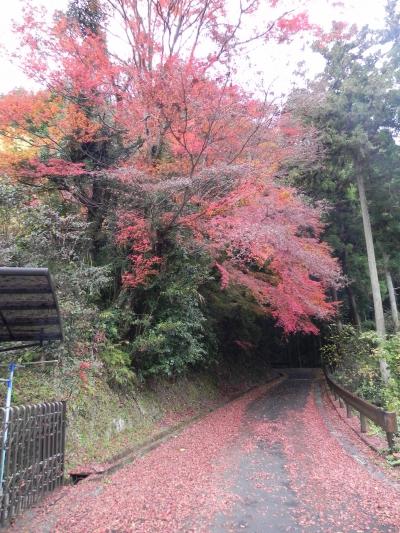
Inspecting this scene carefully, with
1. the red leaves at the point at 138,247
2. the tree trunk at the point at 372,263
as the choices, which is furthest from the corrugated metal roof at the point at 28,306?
the tree trunk at the point at 372,263

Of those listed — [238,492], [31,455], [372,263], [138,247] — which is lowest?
[238,492]

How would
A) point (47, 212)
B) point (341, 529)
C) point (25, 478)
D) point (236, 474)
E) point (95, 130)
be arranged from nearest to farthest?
point (341, 529)
point (25, 478)
point (236, 474)
point (47, 212)
point (95, 130)

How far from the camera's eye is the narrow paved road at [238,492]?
477 cm

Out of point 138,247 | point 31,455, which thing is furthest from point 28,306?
point 138,247

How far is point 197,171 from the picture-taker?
482 inches

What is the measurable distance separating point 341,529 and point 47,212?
31.8 ft

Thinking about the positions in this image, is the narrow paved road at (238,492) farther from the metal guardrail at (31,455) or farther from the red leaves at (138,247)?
the red leaves at (138,247)

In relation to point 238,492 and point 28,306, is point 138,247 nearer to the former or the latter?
point 28,306

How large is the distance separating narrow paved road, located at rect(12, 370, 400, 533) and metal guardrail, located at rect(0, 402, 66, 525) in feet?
0.69

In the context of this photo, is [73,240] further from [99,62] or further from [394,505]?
[394,505]

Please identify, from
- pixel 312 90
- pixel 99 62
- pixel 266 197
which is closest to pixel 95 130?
pixel 99 62

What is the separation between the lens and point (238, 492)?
19.2 feet

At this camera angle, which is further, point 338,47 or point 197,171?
point 338,47

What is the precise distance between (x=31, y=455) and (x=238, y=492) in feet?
9.00
